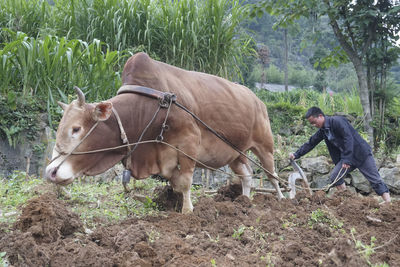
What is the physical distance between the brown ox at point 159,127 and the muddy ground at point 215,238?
348 millimetres

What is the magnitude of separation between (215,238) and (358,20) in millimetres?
5852

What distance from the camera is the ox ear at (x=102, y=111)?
300cm

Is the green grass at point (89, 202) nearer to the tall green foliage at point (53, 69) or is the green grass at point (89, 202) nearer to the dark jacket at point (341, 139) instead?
the tall green foliage at point (53, 69)

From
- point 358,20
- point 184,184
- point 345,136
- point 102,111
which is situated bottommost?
point 184,184

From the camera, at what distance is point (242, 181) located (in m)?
4.70

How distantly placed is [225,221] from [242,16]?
188 inches

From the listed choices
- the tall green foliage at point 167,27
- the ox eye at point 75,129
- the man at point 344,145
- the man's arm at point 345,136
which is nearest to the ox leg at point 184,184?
the ox eye at point 75,129

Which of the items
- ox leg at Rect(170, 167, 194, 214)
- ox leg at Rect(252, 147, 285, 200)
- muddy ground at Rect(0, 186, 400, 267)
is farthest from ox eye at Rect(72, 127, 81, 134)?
ox leg at Rect(252, 147, 285, 200)

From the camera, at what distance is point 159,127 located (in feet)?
11.2

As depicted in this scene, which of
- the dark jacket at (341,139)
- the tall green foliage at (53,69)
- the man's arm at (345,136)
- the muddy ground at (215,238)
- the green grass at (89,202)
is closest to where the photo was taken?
the muddy ground at (215,238)

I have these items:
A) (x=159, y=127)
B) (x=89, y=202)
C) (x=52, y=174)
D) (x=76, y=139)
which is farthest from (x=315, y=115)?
(x=52, y=174)

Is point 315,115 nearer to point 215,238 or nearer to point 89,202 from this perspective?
point 215,238

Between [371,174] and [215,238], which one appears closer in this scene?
[215,238]

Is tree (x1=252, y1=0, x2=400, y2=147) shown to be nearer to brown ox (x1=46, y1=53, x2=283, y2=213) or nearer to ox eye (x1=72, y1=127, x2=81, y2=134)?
brown ox (x1=46, y1=53, x2=283, y2=213)
